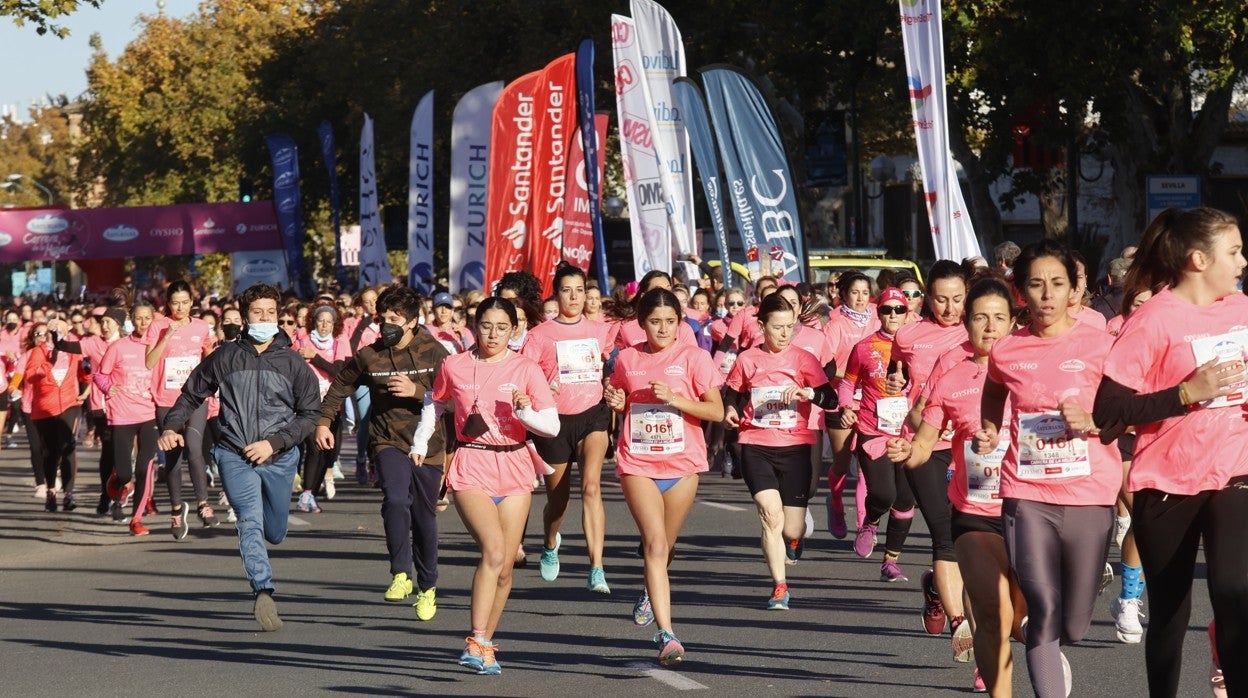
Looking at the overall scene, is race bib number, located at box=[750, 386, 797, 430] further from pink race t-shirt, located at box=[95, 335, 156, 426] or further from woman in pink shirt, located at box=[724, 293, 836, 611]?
pink race t-shirt, located at box=[95, 335, 156, 426]

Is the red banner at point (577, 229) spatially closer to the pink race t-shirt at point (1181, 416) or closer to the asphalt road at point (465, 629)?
the asphalt road at point (465, 629)

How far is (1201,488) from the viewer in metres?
6.14

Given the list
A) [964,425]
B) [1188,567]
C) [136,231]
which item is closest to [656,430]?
[964,425]

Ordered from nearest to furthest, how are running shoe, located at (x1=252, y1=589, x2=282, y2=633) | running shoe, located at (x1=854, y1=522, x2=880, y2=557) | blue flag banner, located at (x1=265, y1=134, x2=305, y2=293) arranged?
running shoe, located at (x1=252, y1=589, x2=282, y2=633) → running shoe, located at (x1=854, y1=522, x2=880, y2=557) → blue flag banner, located at (x1=265, y1=134, x2=305, y2=293)

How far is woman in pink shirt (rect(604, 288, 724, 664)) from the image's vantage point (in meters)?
9.42

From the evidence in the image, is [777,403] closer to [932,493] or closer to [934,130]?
[932,493]

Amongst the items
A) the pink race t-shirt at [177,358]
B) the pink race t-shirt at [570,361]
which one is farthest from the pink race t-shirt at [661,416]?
the pink race t-shirt at [177,358]

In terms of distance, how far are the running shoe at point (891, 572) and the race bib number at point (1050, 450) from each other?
537cm

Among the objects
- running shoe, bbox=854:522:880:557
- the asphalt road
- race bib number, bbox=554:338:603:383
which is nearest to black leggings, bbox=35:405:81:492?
the asphalt road

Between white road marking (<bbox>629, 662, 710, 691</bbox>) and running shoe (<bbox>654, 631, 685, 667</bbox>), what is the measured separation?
0.06 m

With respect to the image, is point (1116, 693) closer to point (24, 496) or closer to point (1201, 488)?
point (1201, 488)

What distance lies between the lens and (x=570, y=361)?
497 inches

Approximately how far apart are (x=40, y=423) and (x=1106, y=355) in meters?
14.3

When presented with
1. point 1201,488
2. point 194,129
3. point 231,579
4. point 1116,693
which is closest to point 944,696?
point 1116,693
